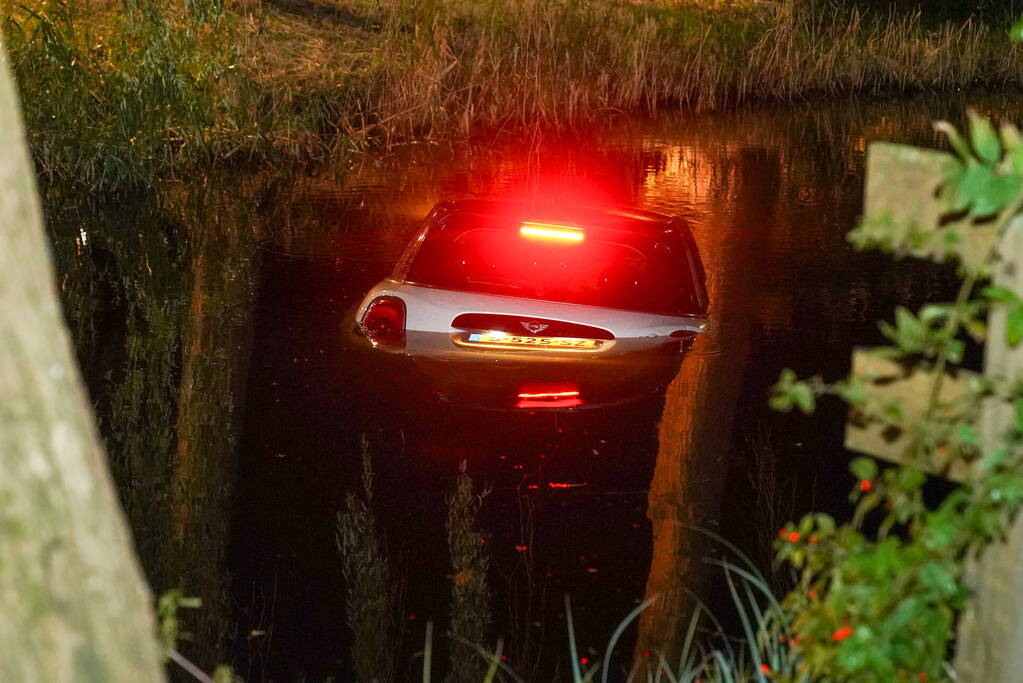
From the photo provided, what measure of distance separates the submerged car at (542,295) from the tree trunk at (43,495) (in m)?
5.02

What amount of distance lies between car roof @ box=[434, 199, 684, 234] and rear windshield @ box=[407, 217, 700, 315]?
0.06 metres

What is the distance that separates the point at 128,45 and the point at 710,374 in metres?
9.72

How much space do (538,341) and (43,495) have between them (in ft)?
17.8

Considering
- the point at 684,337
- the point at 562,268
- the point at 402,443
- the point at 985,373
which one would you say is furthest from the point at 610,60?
the point at 985,373

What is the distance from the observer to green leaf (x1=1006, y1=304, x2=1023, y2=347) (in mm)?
2672

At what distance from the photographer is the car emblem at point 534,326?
7.45m

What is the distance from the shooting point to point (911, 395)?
116 inches

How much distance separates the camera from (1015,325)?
105 inches

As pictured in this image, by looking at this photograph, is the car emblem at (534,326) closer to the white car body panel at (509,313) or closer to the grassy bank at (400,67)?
the white car body panel at (509,313)

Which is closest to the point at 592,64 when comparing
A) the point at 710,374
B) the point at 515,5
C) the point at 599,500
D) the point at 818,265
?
the point at 515,5

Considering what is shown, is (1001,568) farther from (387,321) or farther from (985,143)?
(387,321)

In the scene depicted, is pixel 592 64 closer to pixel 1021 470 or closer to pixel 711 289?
pixel 711 289

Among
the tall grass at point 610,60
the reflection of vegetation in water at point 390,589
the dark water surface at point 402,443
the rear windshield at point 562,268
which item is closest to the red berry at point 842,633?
the reflection of vegetation in water at point 390,589

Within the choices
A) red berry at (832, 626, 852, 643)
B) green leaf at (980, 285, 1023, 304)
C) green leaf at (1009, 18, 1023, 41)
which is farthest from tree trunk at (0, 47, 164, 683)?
green leaf at (1009, 18, 1023, 41)
